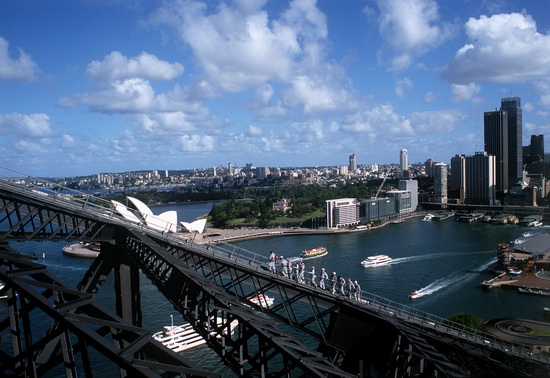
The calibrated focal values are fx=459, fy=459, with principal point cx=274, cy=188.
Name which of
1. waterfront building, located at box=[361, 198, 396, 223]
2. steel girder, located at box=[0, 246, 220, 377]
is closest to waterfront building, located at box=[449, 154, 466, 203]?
waterfront building, located at box=[361, 198, 396, 223]

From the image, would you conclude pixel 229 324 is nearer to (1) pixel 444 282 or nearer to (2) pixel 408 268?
(1) pixel 444 282

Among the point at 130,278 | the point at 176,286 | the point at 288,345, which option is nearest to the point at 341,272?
the point at 130,278

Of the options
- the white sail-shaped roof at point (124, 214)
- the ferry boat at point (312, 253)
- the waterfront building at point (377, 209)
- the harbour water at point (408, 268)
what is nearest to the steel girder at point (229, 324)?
the white sail-shaped roof at point (124, 214)

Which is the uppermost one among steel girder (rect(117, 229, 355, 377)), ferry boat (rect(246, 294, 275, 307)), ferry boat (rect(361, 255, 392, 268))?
steel girder (rect(117, 229, 355, 377))

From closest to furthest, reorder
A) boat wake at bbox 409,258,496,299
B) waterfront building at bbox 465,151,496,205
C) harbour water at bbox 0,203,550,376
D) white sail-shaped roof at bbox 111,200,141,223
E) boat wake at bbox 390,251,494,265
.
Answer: white sail-shaped roof at bbox 111,200,141,223 → harbour water at bbox 0,203,550,376 → boat wake at bbox 409,258,496,299 → boat wake at bbox 390,251,494,265 → waterfront building at bbox 465,151,496,205

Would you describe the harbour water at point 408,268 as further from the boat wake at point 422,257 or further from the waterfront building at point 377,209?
the waterfront building at point 377,209

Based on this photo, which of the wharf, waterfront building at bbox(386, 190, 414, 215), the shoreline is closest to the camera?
the wharf

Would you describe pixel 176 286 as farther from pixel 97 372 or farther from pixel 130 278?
pixel 97 372

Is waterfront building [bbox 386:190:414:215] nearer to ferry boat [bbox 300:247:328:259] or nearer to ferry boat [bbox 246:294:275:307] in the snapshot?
ferry boat [bbox 300:247:328:259]
